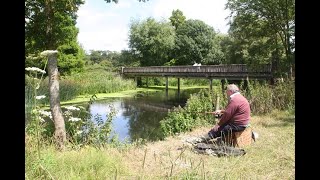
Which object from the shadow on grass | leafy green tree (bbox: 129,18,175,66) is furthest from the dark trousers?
leafy green tree (bbox: 129,18,175,66)

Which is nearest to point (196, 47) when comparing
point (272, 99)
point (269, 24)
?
point (269, 24)

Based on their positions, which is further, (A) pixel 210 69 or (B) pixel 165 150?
(A) pixel 210 69

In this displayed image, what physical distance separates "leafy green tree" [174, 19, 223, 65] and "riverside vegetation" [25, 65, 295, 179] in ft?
106

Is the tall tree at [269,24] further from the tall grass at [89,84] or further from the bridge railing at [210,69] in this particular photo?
the tall grass at [89,84]

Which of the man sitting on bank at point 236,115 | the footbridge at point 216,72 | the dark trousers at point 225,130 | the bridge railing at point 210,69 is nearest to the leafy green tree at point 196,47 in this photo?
the bridge railing at point 210,69

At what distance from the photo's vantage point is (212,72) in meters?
23.3

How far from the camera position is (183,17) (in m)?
56.0

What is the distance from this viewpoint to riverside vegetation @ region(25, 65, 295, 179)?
3449mm

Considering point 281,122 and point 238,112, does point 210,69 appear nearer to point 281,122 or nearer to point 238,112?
point 281,122

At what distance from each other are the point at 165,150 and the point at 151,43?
123 ft

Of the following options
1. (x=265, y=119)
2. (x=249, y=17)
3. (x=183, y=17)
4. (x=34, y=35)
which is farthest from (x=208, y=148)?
(x=183, y=17)

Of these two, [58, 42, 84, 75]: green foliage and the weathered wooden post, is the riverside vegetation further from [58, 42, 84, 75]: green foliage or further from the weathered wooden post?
[58, 42, 84, 75]: green foliage
